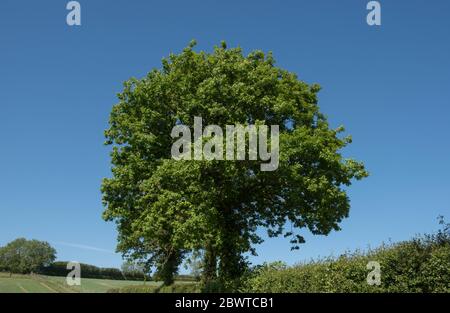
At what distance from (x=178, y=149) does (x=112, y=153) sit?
6.41 meters

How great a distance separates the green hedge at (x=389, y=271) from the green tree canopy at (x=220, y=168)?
10.8 metres

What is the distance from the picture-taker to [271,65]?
44031mm

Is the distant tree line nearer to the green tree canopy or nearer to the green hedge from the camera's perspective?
the green tree canopy

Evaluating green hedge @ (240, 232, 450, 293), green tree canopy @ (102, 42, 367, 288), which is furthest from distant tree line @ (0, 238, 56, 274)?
green hedge @ (240, 232, 450, 293)

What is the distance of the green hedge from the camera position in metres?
18.7

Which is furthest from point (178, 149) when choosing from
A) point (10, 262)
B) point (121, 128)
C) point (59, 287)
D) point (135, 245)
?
point (10, 262)

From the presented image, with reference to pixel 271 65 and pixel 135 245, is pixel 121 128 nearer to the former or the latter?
pixel 135 245

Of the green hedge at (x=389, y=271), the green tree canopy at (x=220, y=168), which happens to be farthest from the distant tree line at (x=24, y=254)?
the green hedge at (x=389, y=271)

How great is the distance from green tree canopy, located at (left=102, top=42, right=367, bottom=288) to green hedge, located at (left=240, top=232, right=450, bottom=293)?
35.3 ft

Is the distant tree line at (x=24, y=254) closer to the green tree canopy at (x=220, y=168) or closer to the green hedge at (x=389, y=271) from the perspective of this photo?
the green tree canopy at (x=220, y=168)

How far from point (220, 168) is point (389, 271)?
17.2m

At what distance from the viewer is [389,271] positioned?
20.5 metres

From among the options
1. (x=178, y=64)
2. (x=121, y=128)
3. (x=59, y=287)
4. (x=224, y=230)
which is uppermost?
(x=178, y=64)

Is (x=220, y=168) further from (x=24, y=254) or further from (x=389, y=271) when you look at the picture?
(x=24, y=254)
